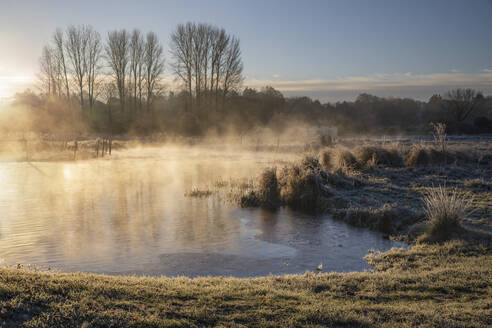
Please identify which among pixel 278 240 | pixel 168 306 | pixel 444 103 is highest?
pixel 444 103

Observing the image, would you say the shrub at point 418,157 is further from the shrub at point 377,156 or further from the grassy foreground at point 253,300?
the grassy foreground at point 253,300

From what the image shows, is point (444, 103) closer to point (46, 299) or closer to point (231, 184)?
point (231, 184)

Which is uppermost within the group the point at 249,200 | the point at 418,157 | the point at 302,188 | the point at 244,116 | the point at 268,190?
the point at 244,116

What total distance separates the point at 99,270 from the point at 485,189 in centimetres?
1271

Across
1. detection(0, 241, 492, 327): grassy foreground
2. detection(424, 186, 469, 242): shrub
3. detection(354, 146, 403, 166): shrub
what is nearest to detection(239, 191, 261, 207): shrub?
detection(424, 186, 469, 242): shrub

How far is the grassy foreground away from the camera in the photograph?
15.1 ft

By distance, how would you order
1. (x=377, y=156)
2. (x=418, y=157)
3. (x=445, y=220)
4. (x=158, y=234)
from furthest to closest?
(x=377, y=156) → (x=418, y=157) → (x=158, y=234) → (x=445, y=220)

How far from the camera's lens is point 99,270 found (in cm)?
777

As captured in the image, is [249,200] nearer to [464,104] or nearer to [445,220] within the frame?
[445,220]

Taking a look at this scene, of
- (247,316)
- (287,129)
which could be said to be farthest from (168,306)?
(287,129)

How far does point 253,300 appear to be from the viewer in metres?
5.41

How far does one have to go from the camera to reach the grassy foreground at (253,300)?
4590 millimetres

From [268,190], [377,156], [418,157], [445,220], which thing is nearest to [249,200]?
[268,190]

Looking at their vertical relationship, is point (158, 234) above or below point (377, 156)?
below
